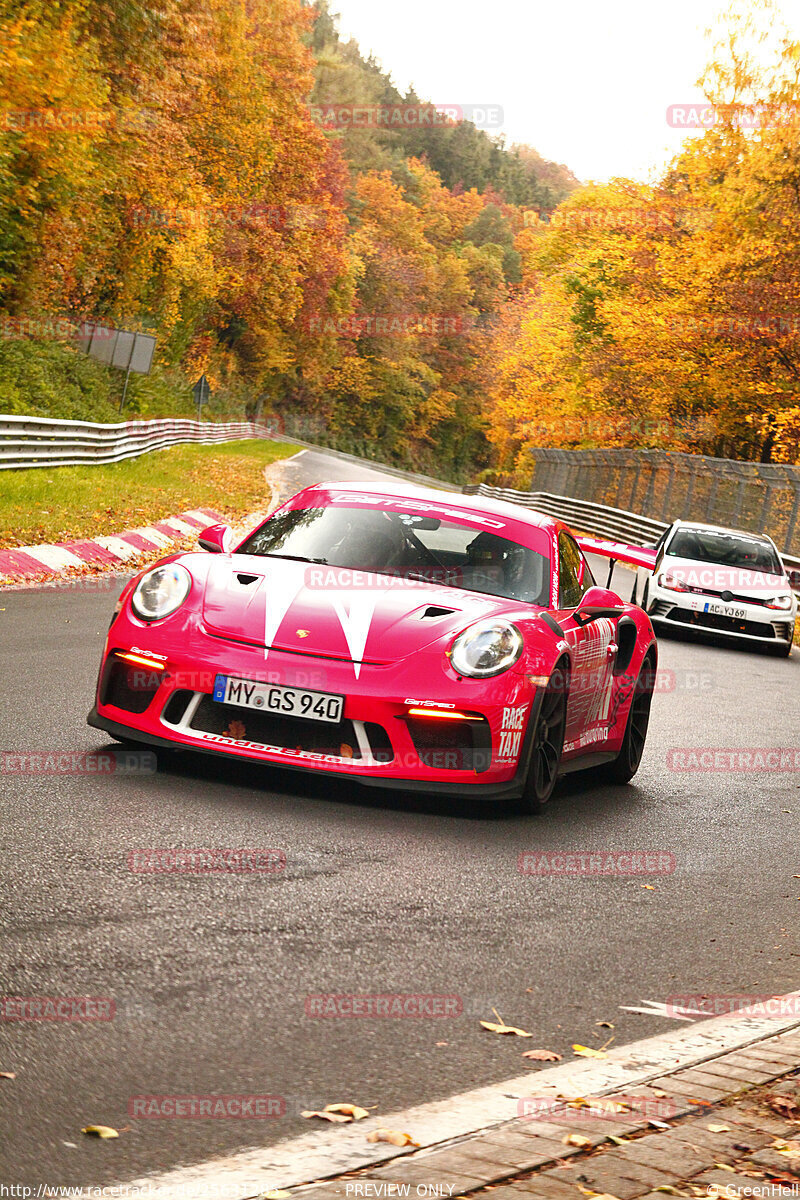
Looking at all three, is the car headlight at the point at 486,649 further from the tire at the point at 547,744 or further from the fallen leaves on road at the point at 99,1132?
the fallen leaves on road at the point at 99,1132

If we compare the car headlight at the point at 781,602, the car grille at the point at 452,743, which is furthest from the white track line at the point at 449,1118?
the car headlight at the point at 781,602

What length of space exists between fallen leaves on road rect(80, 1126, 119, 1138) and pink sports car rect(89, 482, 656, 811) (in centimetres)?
329

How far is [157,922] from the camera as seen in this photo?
4.57 m

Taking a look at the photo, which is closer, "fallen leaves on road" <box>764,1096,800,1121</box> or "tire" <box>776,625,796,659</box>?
"fallen leaves on road" <box>764,1096,800,1121</box>

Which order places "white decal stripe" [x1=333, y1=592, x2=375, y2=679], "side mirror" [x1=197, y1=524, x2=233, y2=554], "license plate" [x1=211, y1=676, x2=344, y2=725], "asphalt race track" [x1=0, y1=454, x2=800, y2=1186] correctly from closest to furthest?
1. "asphalt race track" [x1=0, y1=454, x2=800, y2=1186]
2. "license plate" [x1=211, y1=676, x2=344, y2=725]
3. "white decal stripe" [x1=333, y1=592, x2=375, y2=679]
4. "side mirror" [x1=197, y1=524, x2=233, y2=554]

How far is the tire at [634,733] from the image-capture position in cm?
848

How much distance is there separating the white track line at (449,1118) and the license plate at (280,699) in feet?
7.83

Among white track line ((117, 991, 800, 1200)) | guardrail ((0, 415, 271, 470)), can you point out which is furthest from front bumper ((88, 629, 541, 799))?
guardrail ((0, 415, 271, 470))

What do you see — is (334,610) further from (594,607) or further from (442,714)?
(594,607)

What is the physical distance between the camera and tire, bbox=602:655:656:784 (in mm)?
8477

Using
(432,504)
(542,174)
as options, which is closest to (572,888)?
(432,504)

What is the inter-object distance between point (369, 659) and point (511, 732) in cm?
68

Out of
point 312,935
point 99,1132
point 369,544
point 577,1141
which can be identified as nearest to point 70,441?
point 369,544

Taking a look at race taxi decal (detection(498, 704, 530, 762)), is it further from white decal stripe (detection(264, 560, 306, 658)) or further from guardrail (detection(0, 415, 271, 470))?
guardrail (detection(0, 415, 271, 470))
